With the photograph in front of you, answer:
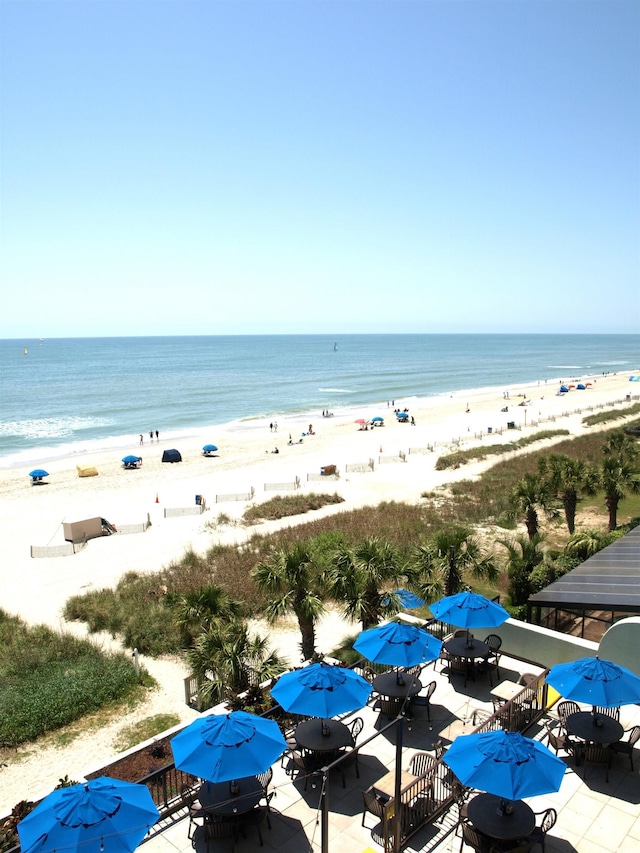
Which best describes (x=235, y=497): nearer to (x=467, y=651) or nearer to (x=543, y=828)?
(x=467, y=651)

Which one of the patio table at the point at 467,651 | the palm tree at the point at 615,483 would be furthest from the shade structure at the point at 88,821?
the palm tree at the point at 615,483

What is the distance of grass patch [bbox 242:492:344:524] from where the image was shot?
103ft

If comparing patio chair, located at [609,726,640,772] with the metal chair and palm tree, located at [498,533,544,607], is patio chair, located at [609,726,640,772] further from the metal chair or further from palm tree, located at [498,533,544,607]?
palm tree, located at [498,533,544,607]

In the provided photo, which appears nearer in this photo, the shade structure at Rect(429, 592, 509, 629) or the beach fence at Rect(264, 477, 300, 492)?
the shade structure at Rect(429, 592, 509, 629)

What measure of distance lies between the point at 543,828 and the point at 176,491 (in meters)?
33.1

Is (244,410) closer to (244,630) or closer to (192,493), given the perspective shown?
(192,493)

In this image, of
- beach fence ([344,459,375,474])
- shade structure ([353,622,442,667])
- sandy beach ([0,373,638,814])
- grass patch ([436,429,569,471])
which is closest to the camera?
shade structure ([353,622,442,667])

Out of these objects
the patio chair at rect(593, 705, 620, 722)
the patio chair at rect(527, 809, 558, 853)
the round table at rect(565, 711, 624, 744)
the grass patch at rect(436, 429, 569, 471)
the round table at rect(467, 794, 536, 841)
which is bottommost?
the grass patch at rect(436, 429, 569, 471)

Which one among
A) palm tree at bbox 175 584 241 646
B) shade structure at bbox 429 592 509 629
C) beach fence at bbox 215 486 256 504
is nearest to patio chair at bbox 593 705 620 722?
shade structure at bbox 429 592 509 629

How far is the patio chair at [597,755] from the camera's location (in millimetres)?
9781

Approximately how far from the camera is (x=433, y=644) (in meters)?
11.8

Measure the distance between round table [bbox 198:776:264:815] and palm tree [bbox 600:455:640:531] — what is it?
63.6 feet

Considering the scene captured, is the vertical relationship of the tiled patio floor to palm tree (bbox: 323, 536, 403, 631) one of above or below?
below

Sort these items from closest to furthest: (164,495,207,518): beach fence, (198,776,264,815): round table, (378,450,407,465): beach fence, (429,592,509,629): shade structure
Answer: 1. (198,776,264,815): round table
2. (429,592,509,629): shade structure
3. (164,495,207,518): beach fence
4. (378,450,407,465): beach fence
